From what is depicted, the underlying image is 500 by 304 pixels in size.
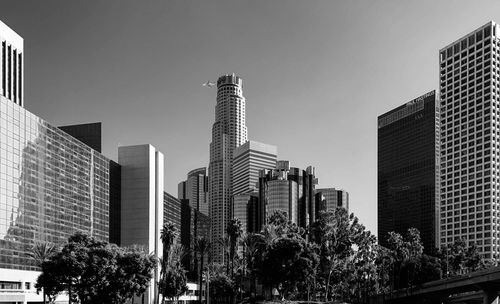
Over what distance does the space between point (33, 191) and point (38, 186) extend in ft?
6.76

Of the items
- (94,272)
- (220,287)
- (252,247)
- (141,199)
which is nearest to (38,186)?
(94,272)

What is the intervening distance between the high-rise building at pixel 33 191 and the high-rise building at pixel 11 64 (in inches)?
1498

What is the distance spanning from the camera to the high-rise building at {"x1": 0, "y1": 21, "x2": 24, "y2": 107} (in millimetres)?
164875

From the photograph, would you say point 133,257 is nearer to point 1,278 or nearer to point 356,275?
point 1,278

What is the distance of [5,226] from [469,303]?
374ft

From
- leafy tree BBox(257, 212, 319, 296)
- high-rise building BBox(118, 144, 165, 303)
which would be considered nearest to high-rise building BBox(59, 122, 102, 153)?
high-rise building BBox(118, 144, 165, 303)

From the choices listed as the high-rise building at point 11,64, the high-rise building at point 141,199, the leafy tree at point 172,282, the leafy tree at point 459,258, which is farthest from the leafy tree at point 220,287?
the high-rise building at point 11,64

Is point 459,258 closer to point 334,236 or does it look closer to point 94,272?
point 334,236

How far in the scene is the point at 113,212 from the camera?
16538 centimetres

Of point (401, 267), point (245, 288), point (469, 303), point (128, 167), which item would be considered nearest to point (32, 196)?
point (128, 167)

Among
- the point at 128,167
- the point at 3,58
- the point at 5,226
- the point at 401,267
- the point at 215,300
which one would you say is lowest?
the point at 215,300

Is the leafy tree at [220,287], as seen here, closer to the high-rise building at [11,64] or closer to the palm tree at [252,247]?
the palm tree at [252,247]

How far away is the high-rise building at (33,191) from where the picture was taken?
114 metres

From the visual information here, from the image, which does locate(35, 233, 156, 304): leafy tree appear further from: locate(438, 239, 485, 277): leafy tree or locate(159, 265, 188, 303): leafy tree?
locate(438, 239, 485, 277): leafy tree
